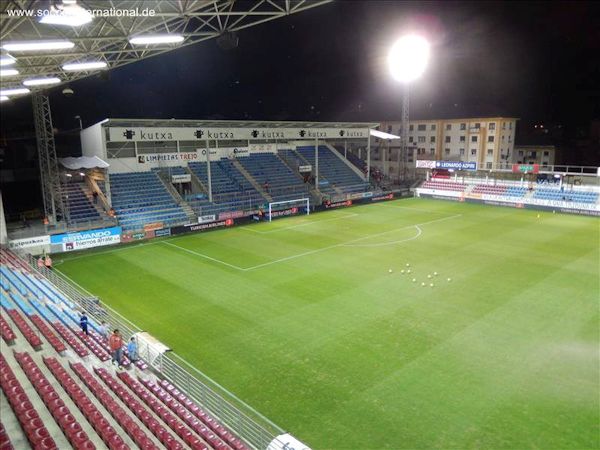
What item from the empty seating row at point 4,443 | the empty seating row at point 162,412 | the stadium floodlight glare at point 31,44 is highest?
the stadium floodlight glare at point 31,44

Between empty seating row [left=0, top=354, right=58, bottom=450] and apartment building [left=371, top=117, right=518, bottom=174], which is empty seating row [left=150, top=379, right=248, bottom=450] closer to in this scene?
empty seating row [left=0, top=354, right=58, bottom=450]

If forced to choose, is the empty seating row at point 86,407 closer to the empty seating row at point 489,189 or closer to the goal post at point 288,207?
the goal post at point 288,207

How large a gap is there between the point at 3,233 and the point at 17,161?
13.0 meters

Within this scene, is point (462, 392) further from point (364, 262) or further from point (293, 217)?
point (293, 217)

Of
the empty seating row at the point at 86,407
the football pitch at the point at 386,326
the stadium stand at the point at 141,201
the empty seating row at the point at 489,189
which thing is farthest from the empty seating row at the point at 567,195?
the empty seating row at the point at 86,407

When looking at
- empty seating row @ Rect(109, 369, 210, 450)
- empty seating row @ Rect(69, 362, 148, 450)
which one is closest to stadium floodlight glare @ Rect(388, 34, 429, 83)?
empty seating row @ Rect(109, 369, 210, 450)

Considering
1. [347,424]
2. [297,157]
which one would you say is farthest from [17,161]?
[347,424]

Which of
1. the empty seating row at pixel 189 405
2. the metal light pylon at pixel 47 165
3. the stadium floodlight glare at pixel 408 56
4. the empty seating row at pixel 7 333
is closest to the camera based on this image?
the empty seating row at pixel 189 405

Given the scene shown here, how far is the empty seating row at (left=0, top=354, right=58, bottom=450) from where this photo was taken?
774cm

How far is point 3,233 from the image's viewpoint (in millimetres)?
23984

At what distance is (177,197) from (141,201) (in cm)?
294

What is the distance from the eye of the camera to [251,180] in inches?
1571

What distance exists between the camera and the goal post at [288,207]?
35575mm

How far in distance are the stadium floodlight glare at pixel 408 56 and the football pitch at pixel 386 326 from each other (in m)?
22.4
